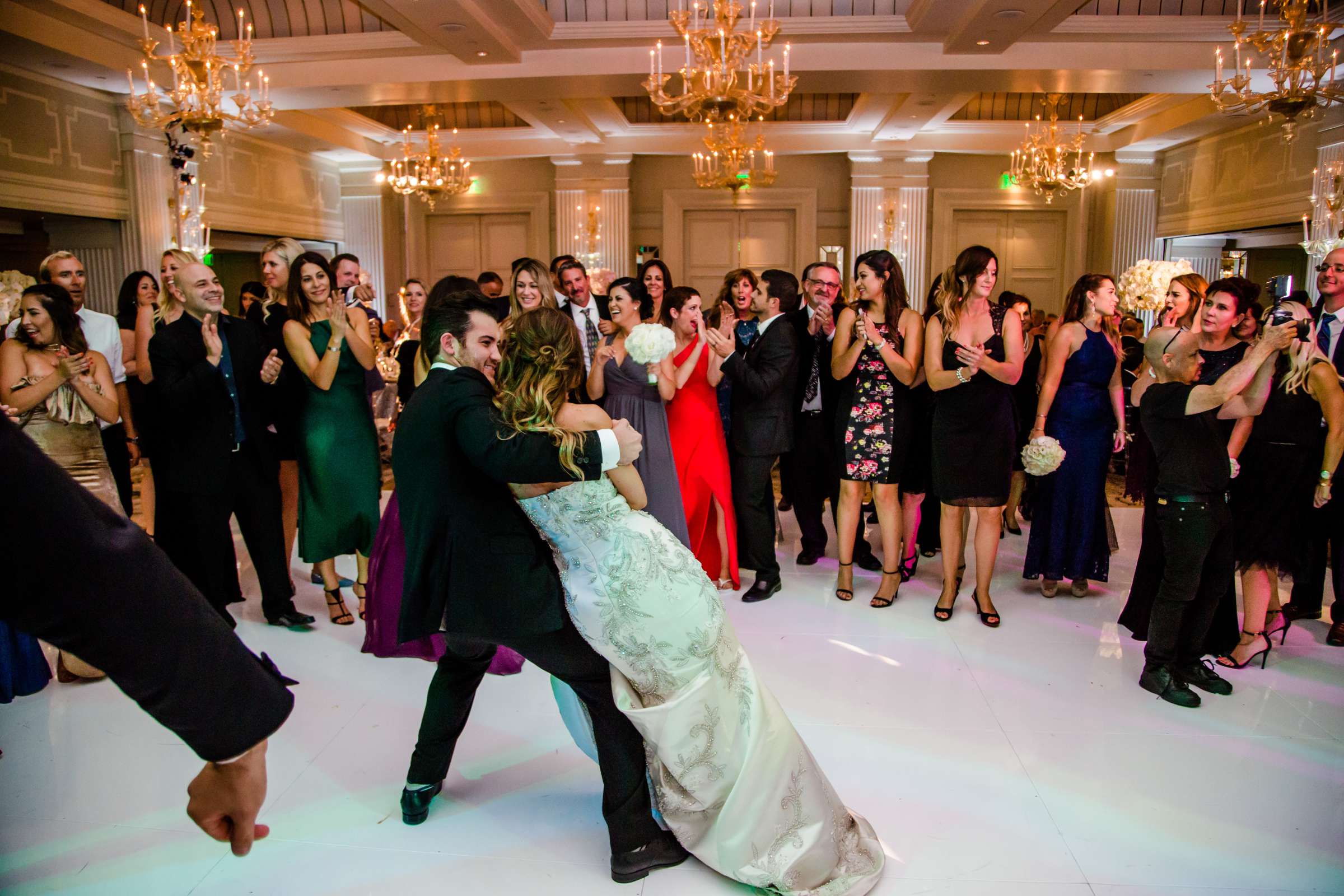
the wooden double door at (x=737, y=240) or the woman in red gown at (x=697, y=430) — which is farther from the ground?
the wooden double door at (x=737, y=240)

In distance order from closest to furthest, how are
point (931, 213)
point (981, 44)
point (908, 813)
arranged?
point (908, 813) → point (981, 44) → point (931, 213)

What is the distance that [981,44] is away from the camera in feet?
23.9

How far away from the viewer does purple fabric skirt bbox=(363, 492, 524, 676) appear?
3434mm

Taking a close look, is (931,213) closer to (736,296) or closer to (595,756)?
(736,296)

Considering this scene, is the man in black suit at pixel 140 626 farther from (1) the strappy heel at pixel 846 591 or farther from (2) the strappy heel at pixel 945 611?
(1) the strappy heel at pixel 846 591

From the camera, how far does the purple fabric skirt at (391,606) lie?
3.43 m

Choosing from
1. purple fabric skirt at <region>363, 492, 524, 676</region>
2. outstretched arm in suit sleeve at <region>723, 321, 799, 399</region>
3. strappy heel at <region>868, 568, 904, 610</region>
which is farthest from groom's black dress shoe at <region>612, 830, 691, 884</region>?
outstretched arm in suit sleeve at <region>723, 321, 799, 399</region>

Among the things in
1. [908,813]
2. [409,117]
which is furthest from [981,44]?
[409,117]

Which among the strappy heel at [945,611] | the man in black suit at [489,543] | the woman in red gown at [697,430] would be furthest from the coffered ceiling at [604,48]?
the man in black suit at [489,543]

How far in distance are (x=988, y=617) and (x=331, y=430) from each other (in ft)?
10.1

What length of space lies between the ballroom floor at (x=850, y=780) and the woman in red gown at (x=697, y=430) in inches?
31.9

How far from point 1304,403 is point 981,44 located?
482cm

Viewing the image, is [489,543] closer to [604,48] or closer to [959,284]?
[959,284]

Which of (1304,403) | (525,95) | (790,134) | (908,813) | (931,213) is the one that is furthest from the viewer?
(931,213)
